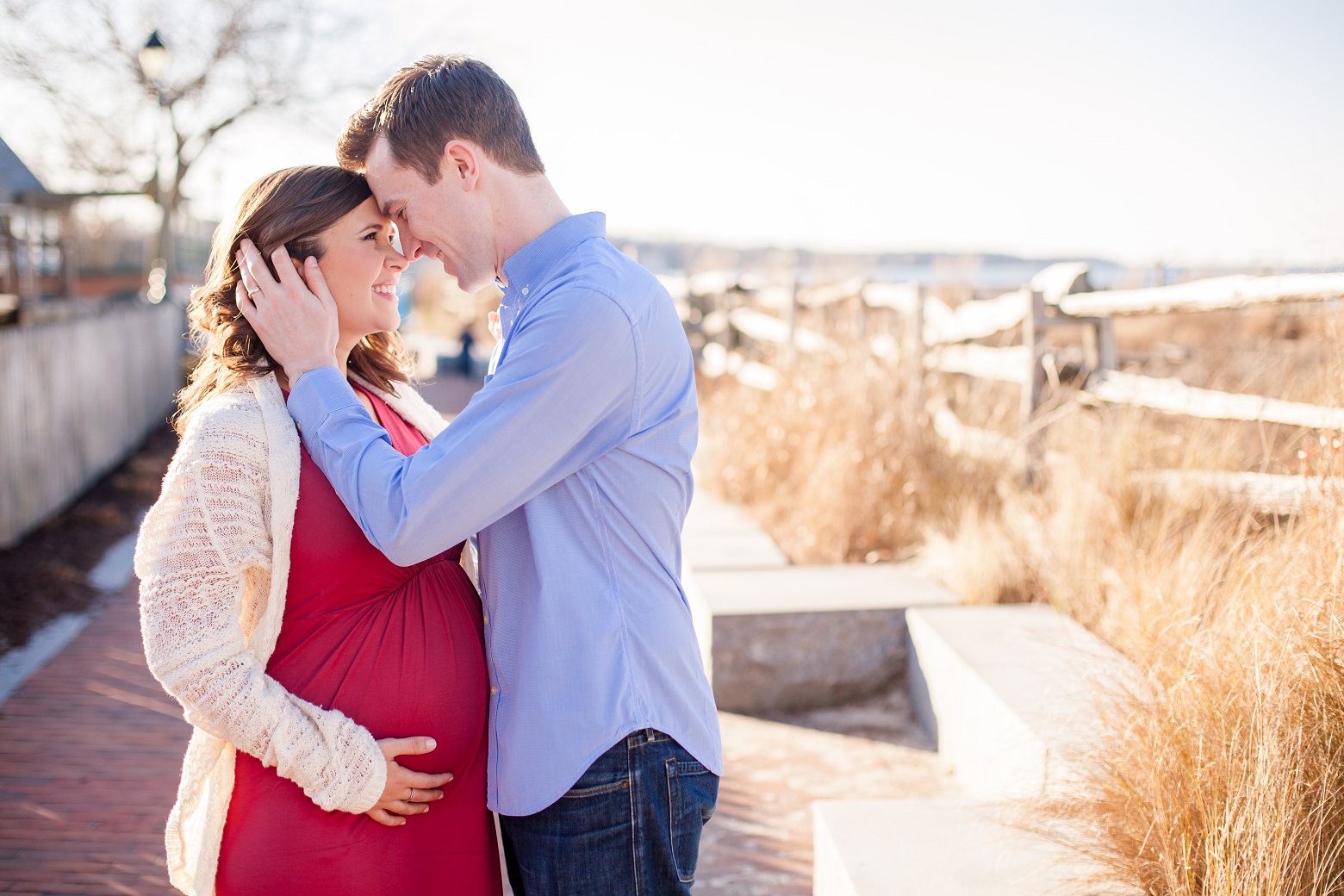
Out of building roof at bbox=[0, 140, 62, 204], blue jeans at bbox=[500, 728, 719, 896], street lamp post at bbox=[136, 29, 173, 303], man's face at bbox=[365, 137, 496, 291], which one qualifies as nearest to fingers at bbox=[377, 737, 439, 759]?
blue jeans at bbox=[500, 728, 719, 896]

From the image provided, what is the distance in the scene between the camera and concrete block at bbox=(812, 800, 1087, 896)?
2.33 meters

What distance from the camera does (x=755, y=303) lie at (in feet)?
57.1

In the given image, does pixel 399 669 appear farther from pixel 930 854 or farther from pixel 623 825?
pixel 930 854

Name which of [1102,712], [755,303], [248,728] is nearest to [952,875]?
[1102,712]

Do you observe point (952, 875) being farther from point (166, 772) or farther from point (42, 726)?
point (42, 726)

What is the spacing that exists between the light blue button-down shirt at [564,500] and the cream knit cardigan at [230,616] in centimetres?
13

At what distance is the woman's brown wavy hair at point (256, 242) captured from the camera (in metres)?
1.97

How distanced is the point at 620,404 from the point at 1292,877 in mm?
1625

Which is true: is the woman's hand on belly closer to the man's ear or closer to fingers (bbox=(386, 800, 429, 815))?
fingers (bbox=(386, 800, 429, 815))

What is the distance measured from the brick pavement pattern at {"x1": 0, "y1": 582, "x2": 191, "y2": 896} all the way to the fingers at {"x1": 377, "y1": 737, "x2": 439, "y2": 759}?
2.30 m

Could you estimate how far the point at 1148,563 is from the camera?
4117mm

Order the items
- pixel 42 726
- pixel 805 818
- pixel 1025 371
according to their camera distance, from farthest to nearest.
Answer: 1. pixel 1025 371
2. pixel 42 726
3. pixel 805 818

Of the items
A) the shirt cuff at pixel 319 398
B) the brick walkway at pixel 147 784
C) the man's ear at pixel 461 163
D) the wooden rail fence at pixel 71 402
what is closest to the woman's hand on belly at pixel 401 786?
the shirt cuff at pixel 319 398

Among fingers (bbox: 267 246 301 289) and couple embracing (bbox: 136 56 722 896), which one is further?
fingers (bbox: 267 246 301 289)
